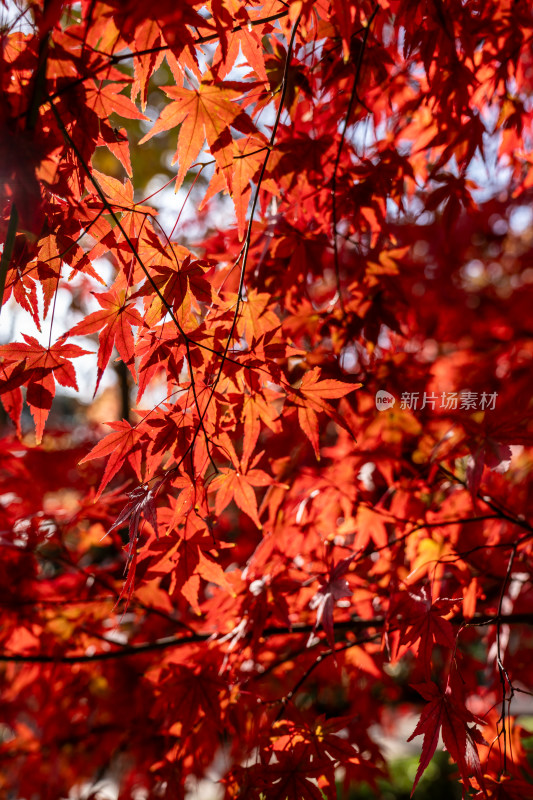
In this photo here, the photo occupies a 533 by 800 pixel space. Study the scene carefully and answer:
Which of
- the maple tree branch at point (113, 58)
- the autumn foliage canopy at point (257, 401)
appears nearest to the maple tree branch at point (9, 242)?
the autumn foliage canopy at point (257, 401)

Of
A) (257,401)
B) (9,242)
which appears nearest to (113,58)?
(9,242)

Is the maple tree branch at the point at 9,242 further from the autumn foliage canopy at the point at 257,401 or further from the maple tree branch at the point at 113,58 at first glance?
the maple tree branch at the point at 113,58

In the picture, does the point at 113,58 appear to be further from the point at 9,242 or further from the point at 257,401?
the point at 257,401

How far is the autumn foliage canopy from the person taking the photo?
99 centimetres

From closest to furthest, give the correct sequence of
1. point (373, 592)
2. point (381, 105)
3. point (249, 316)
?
point (249, 316) < point (373, 592) < point (381, 105)

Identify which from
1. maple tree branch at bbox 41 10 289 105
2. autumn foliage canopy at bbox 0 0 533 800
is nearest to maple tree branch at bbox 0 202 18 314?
autumn foliage canopy at bbox 0 0 533 800

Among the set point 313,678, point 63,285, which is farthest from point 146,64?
point 63,285

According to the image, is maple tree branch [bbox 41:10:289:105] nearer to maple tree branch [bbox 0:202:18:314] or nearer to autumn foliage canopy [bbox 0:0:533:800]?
autumn foliage canopy [bbox 0:0:533:800]

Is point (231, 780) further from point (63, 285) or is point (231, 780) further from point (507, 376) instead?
point (63, 285)

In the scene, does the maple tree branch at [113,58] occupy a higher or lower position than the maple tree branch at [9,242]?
higher

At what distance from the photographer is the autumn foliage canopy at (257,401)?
0.99 meters

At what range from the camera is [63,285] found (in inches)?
156

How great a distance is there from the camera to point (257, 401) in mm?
1139

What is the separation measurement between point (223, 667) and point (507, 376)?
2.08 meters
